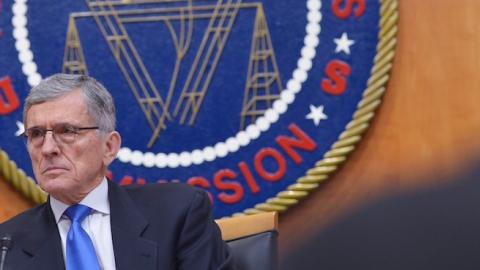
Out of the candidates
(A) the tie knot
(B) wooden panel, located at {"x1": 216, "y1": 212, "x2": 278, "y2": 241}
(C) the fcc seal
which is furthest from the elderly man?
(C) the fcc seal

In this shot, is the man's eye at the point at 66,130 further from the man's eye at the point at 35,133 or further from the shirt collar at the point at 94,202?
the shirt collar at the point at 94,202

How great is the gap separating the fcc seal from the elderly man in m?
0.78

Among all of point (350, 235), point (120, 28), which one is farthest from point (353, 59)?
point (120, 28)

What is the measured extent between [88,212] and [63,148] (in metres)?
0.20

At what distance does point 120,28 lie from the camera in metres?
3.15

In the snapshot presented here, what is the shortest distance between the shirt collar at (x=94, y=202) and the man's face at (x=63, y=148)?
0.05m

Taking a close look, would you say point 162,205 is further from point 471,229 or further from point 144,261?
point 471,229

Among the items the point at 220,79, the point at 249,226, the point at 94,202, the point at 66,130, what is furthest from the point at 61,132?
the point at 220,79

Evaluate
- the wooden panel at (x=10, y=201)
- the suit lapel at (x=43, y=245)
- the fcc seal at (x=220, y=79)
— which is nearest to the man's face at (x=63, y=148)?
the suit lapel at (x=43, y=245)

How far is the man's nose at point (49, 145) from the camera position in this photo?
2.18 m

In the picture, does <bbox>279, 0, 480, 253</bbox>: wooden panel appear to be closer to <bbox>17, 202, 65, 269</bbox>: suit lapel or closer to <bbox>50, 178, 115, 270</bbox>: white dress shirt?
<bbox>50, 178, 115, 270</bbox>: white dress shirt

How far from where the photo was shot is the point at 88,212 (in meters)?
2.29

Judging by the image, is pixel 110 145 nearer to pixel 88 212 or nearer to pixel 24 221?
pixel 88 212

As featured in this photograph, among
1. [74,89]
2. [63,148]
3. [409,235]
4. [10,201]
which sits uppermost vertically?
[74,89]
